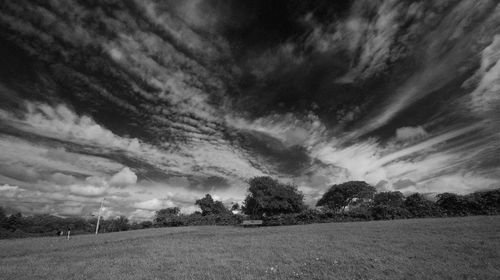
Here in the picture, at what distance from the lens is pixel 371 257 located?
11.1m

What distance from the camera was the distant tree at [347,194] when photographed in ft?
236

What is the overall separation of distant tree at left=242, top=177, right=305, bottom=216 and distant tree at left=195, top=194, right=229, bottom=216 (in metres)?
27.4

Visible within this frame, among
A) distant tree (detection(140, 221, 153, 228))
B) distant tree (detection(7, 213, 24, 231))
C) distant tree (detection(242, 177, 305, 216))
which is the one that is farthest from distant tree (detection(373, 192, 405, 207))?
distant tree (detection(7, 213, 24, 231))

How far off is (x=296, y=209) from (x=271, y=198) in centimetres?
764

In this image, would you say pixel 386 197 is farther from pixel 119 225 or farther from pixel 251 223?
pixel 119 225

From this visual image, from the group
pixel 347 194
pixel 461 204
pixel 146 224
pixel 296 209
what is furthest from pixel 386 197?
pixel 146 224

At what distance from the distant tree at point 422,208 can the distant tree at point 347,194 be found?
32.7 metres

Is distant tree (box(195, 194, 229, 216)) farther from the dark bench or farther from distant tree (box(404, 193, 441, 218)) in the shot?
distant tree (box(404, 193, 441, 218))

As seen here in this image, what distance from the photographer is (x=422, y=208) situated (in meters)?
37.3

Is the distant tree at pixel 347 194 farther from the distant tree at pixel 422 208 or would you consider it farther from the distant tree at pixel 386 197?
the distant tree at pixel 422 208

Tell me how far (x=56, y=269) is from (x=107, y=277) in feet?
14.6

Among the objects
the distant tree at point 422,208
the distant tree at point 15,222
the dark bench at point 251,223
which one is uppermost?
the distant tree at point 15,222

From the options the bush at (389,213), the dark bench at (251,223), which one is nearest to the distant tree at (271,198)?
the dark bench at (251,223)

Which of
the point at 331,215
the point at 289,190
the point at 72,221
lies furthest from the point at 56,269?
the point at 72,221
